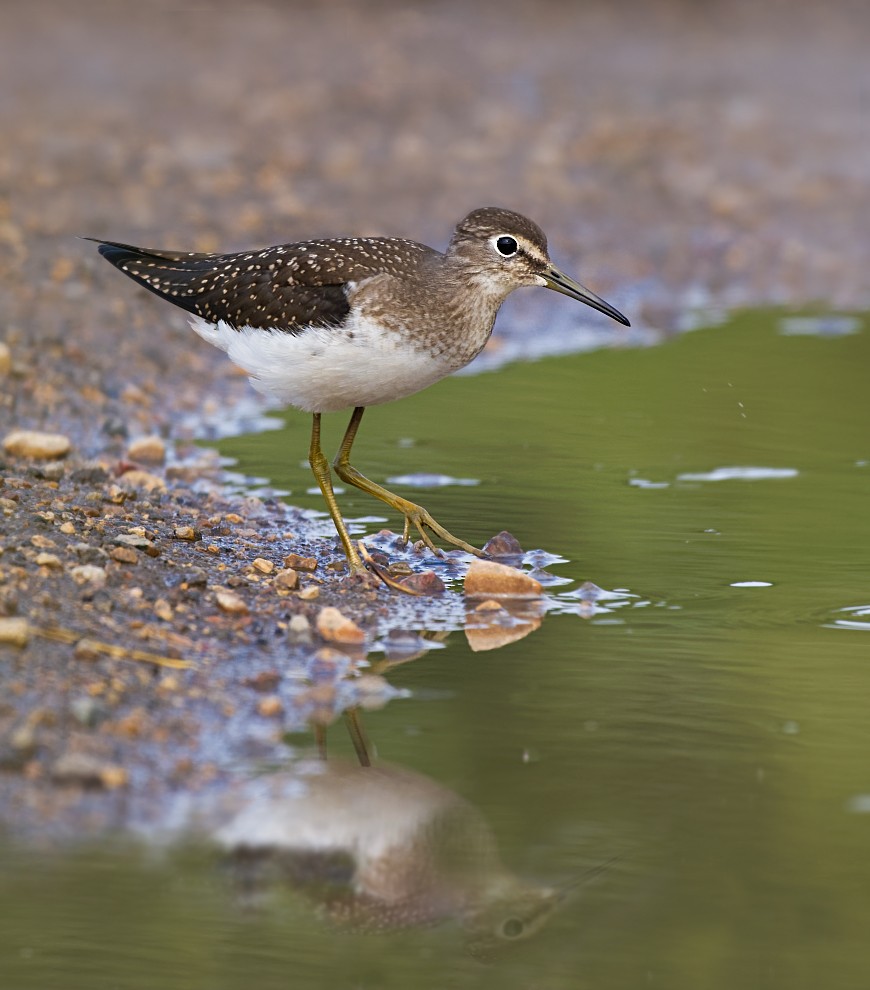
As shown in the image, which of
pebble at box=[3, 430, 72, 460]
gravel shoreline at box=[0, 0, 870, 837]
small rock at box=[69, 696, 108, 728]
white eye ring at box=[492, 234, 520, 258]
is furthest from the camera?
pebble at box=[3, 430, 72, 460]

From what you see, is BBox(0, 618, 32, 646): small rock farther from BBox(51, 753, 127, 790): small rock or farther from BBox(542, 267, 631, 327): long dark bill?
BBox(542, 267, 631, 327): long dark bill

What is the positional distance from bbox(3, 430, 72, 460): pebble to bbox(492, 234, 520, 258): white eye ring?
8.90 ft

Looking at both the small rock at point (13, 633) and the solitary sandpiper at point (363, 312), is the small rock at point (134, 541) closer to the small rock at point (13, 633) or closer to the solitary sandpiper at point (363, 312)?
the solitary sandpiper at point (363, 312)

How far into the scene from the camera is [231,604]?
7.16 meters

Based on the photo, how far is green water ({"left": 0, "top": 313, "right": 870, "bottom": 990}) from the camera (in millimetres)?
4816

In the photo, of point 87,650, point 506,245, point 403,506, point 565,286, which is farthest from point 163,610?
point 565,286

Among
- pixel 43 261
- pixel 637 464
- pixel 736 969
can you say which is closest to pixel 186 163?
pixel 43 261

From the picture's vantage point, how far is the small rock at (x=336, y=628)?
7195mm

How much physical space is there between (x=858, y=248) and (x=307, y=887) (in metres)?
12.1

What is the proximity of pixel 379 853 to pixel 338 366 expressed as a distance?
294 cm

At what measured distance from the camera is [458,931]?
503 cm

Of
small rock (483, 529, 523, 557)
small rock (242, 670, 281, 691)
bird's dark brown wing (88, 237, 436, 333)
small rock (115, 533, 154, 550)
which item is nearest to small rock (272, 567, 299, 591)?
small rock (115, 533, 154, 550)

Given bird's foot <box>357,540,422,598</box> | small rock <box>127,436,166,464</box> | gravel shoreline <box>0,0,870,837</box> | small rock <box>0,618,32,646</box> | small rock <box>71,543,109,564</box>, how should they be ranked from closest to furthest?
small rock <box>0,618,32,646</box>, gravel shoreline <box>0,0,870,837</box>, small rock <box>71,543,109,564</box>, bird's foot <box>357,540,422,598</box>, small rock <box>127,436,166,464</box>

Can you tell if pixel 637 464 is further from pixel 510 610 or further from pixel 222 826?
pixel 222 826
